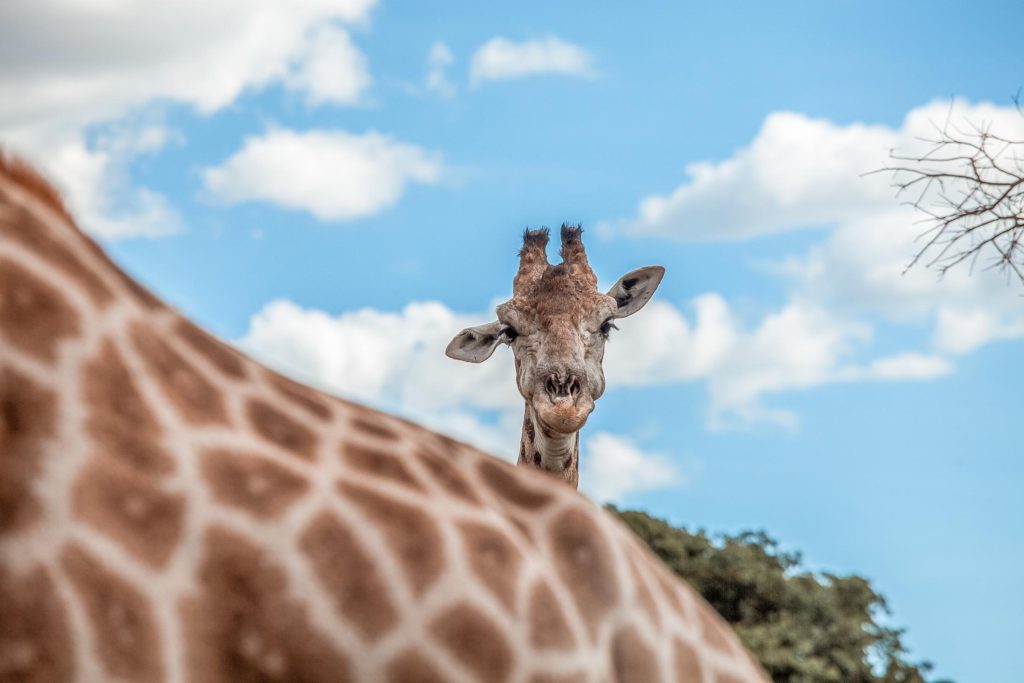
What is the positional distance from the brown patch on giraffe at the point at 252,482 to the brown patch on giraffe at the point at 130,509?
0.33ft

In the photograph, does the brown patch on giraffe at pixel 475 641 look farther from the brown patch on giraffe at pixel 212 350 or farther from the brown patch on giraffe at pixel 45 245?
the brown patch on giraffe at pixel 45 245

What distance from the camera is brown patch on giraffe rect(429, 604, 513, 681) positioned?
294 cm

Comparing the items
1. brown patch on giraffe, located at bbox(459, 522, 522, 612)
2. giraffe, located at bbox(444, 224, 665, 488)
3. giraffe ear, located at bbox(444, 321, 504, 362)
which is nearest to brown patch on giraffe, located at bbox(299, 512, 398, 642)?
brown patch on giraffe, located at bbox(459, 522, 522, 612)

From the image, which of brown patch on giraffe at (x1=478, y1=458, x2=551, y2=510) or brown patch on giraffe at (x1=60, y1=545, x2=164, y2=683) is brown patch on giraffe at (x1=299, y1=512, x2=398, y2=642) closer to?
brown patch on giraffe at (x1=60, y1=545, x2=164, y2=683)

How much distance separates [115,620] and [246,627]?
0.27 m

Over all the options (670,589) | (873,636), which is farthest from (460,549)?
(873,636)

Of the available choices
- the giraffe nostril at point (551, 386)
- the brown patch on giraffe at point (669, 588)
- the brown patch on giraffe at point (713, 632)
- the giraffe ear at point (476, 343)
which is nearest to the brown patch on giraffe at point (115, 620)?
the brown patch on giraffe at point (669, 588)

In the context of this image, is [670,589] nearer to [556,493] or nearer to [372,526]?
[556,493]

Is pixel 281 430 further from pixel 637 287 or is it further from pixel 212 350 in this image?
pixel 637 287

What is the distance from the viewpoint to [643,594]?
3332 millimetres

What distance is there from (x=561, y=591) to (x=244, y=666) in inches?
32.3

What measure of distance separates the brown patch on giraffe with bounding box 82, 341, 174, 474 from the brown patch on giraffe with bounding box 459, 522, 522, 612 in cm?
74

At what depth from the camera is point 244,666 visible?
2732 millimetres

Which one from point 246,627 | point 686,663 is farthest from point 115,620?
point 686,663
